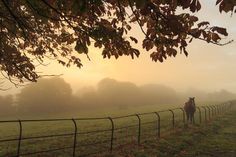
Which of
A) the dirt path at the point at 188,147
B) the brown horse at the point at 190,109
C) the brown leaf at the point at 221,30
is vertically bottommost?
the dirt path at the point at 188,147

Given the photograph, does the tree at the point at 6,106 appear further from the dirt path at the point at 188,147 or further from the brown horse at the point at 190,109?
the dirt path at the point at 188,147

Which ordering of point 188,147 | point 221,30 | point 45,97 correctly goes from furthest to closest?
point 45,97 → point 188,147 → point 221,30

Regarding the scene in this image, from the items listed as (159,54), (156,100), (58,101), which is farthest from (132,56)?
(156,100)

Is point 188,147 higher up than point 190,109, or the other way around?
point 190,109

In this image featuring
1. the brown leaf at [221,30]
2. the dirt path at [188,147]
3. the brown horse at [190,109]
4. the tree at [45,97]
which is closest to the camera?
the brown leaf at [221,30]

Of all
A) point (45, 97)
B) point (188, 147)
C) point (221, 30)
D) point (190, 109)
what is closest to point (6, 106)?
point (45, 97)

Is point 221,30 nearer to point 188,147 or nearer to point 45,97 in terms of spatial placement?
point 188,147

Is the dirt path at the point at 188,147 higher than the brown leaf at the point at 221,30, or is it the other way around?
the brown leaf at the point at 221,30

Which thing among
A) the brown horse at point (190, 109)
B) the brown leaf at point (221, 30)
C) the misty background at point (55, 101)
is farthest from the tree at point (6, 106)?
the brown leaf at point (221, 30)

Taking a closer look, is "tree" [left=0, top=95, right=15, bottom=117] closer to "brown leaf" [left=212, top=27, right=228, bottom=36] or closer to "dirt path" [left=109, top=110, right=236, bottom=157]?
"dirt path" [left=109, top=110, right=236, bottom=157]

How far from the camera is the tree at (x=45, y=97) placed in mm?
85125

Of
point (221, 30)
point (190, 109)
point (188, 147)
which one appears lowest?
point (188, 147)

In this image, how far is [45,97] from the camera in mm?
87938

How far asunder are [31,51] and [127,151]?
6.21 meters
